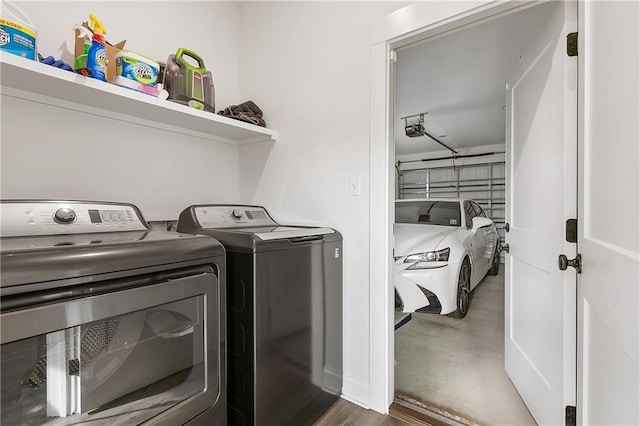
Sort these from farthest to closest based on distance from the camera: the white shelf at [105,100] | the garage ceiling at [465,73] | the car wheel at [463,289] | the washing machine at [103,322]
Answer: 1. the car wheel at [463,289]
2. the garage ceiling at [465,73]
3. the white shelf at [105,100]
4. the washing machine at [103,322]

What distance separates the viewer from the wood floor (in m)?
1.50

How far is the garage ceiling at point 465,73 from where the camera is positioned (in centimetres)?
242

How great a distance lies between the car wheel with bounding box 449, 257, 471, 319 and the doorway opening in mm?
83

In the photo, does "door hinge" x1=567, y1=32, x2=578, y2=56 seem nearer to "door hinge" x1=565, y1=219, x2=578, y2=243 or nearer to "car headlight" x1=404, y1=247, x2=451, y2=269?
"door hinge" x1=565, y1=219, x2=578, y2=243

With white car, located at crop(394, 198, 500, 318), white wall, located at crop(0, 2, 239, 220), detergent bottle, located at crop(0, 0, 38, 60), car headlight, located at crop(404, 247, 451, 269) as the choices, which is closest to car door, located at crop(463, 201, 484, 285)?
white car, located at crop(394, 198, 500, 318)

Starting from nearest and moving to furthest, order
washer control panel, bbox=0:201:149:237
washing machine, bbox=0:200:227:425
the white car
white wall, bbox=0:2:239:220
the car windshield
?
washing machine, bbox=0:200:227:425 < washer control panel, bbox=0:201:149:237 < white wall, bbox=0:2:239:220 < the white car < the car windshield

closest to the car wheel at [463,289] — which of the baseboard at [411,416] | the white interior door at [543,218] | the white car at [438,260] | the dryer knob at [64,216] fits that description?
the white car at [438,260]

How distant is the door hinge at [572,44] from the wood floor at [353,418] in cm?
187

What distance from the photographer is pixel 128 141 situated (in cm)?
169

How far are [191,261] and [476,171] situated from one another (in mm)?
7633

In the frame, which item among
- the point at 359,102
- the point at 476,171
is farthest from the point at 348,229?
the point at 476,171

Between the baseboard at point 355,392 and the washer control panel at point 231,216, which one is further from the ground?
the washer control panel at point 231,216

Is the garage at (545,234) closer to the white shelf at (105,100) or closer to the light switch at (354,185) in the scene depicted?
the light switch at (354,185)

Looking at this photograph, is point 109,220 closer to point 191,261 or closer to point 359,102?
point 191,261
